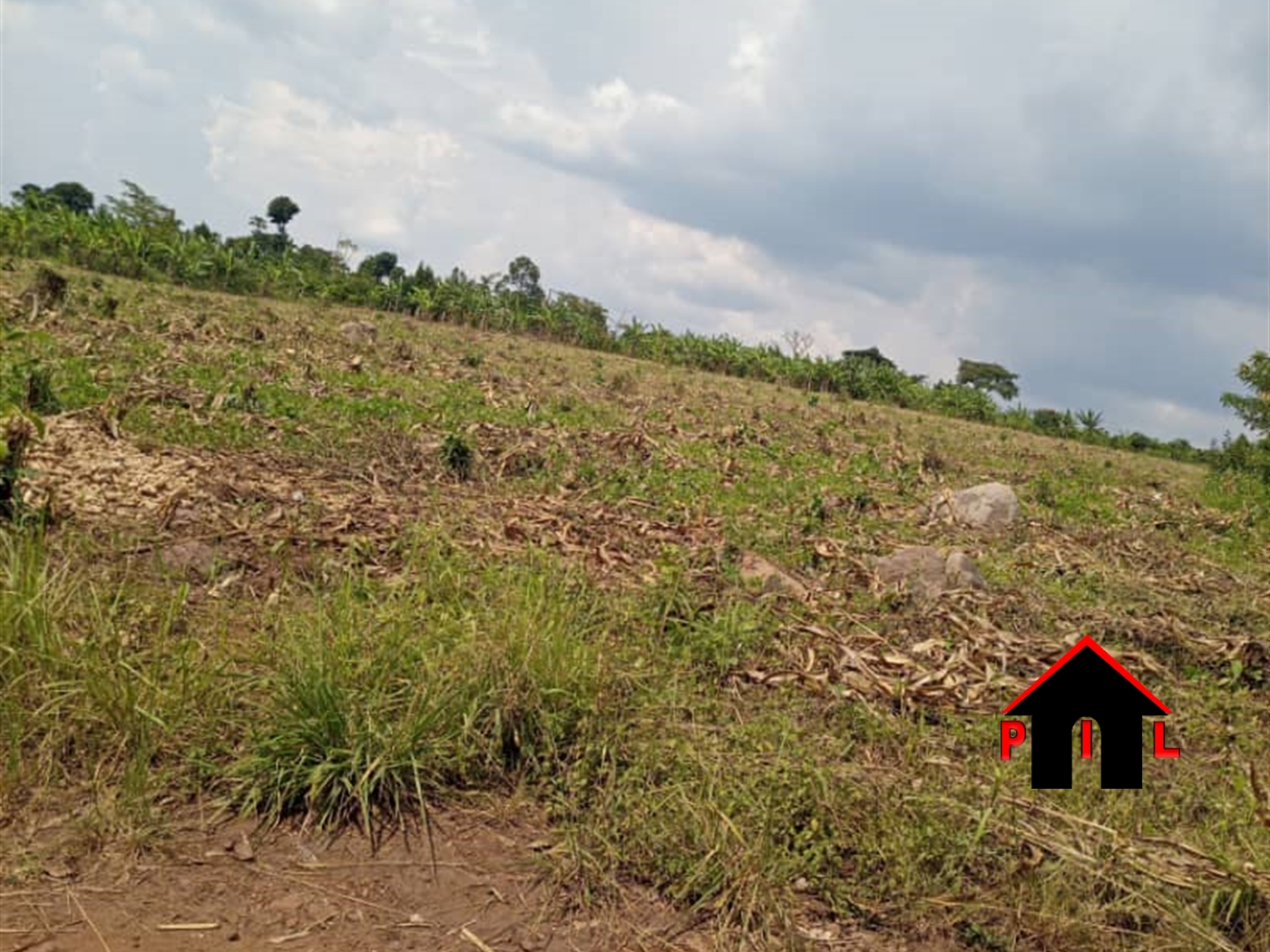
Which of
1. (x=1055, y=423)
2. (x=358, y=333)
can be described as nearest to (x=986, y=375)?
(x=1055, y=423)

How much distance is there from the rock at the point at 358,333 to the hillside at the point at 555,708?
5220 mm

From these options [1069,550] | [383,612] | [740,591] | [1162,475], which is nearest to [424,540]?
[383,612]

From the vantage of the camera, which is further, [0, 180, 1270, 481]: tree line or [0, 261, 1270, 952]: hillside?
[0, 180, 1270, 481]: tree line

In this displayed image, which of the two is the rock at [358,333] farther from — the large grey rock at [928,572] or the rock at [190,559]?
the large grey rock at [928,572]

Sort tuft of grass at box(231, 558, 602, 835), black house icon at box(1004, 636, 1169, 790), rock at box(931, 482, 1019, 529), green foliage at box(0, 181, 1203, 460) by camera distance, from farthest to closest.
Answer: green foliage at box(0, 181, 1203, 460), rock at box(931, 482, 1019, 529), black house icon at box(1004, 636, 1169, 790), tuft of grass at box(231, 558, 602, 835)

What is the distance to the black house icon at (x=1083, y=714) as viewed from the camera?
3.23 m

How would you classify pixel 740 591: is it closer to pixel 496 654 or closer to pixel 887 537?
pixel 496 654

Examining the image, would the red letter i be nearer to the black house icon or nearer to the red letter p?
the black house icon

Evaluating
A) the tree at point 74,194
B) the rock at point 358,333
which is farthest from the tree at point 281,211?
the rock at point 358,333

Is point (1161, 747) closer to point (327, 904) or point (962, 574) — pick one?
point (962, 574)

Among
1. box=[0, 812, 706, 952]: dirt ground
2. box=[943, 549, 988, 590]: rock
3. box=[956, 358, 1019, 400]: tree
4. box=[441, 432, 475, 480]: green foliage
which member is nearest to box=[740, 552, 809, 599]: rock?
box=[943, 549, 988, 590]: rock

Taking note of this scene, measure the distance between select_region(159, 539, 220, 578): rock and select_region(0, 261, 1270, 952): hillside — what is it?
0.07 ft

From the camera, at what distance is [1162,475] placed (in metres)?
13.7

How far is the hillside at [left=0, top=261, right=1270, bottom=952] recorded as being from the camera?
2.46m
